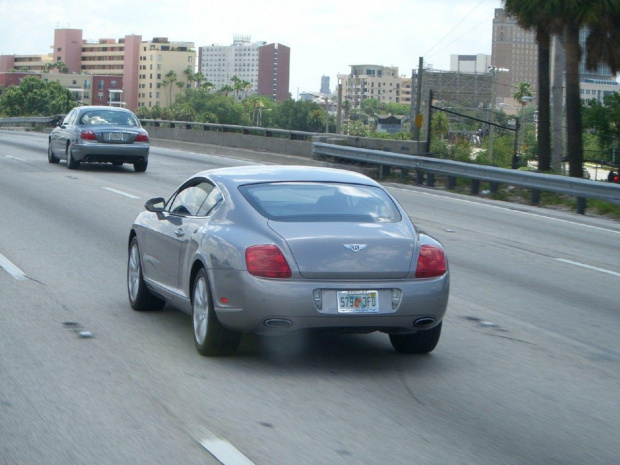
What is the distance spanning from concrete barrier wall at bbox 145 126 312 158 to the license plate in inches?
993

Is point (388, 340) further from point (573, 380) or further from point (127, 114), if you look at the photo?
point (127, 114)

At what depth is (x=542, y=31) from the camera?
31750 mm

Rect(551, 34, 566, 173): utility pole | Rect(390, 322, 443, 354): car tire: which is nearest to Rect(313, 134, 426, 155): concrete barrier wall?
Rect(551, 34, 566, 173): utility pole

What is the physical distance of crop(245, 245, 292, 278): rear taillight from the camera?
Result: 281 inches

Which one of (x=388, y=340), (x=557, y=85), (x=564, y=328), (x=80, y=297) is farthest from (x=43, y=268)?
(x=557, y=85)

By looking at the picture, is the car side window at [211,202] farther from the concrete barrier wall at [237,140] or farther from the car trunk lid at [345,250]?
the concrete barrier wall at [237,140]

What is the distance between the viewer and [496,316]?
9953mm

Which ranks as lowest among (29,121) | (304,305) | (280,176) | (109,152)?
(304,305)

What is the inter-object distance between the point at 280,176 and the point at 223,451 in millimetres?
3206

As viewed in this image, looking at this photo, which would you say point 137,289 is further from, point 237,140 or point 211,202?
point 237,140

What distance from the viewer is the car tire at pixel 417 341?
25.8 ft

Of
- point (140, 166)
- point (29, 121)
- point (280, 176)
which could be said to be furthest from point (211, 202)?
point (29, 121)

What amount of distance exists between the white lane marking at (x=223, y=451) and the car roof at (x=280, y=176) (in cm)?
287

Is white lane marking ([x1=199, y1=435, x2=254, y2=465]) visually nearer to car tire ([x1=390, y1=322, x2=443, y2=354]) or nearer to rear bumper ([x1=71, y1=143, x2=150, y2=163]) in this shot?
car tire ([x1=390, y1=322, x2=443, y2=354])
